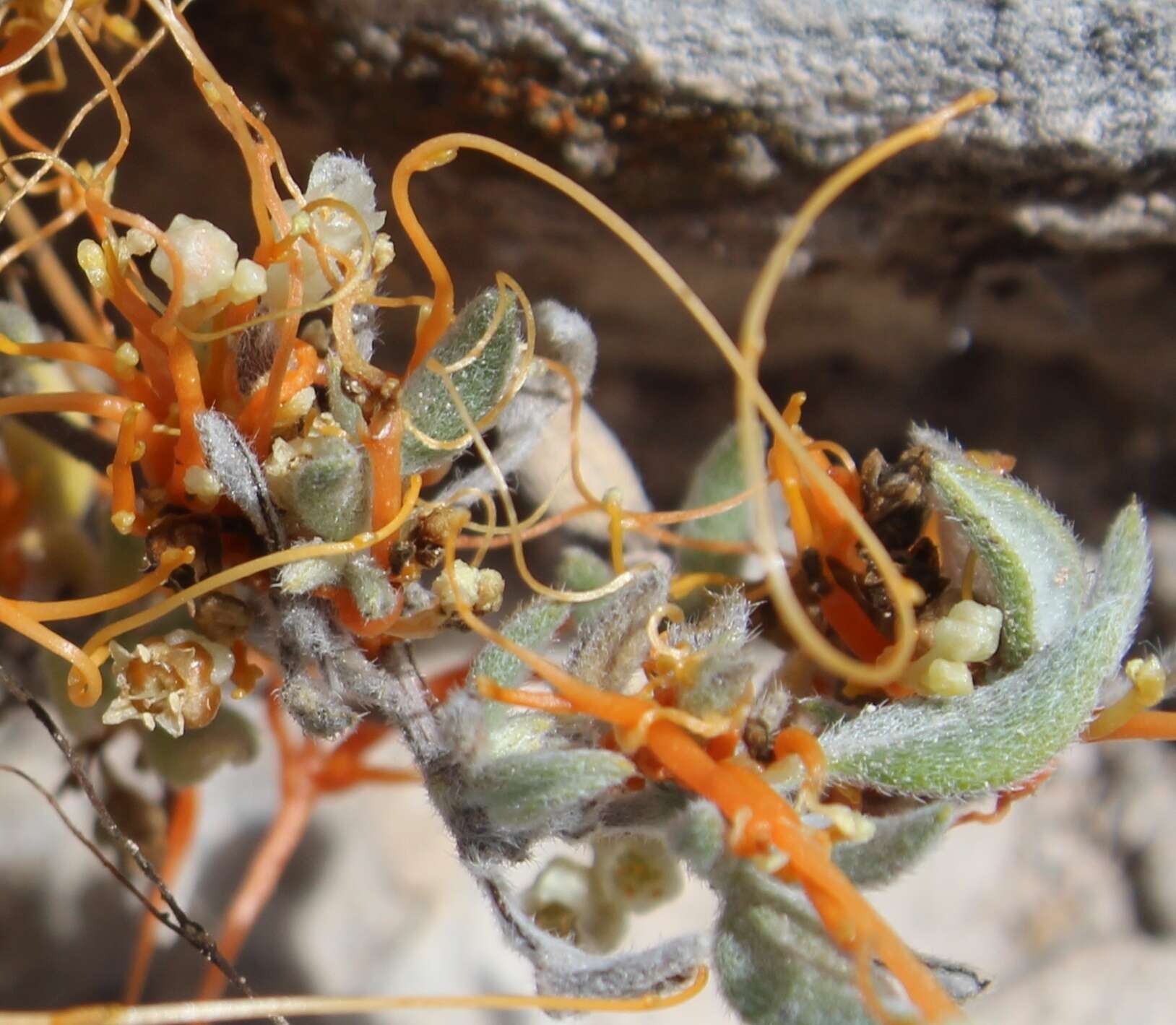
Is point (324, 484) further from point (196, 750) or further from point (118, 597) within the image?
point (196, 750)

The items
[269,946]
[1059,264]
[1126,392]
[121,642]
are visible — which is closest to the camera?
[121,642]

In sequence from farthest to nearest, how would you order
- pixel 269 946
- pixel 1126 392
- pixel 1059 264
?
pixel 1126 392, pixel 269 946, pixel 1059 264

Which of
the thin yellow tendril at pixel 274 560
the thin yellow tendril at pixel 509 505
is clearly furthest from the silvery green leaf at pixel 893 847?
the thin yellow tendril at pixel 274 560

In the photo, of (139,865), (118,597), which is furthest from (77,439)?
(139,865)

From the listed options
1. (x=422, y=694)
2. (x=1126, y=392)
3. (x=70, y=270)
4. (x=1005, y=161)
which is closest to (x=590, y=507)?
(x=422, y=694)

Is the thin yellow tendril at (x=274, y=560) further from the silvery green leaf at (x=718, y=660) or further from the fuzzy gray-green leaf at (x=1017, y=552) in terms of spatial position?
the fuzzy gray-green leaf at (x=1017, y=552)

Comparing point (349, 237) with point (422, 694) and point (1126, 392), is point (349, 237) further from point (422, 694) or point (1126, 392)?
point (1126, 392)

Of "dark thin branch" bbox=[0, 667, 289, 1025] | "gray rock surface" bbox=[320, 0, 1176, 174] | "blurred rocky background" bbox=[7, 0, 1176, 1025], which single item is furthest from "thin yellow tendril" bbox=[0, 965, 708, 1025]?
"gray rock surface" bbox=[320, 0, 1176, 174]
